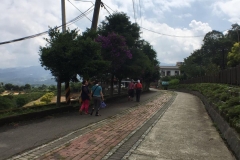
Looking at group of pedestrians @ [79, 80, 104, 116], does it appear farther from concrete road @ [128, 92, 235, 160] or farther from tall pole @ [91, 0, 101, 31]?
tall pole @ [91, 0, 101, 31]

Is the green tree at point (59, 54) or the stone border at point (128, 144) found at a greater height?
the green tree at point (59, 54)

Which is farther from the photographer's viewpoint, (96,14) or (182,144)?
(96,14)

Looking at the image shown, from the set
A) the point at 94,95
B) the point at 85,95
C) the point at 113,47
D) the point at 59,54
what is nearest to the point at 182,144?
the point at 94,95

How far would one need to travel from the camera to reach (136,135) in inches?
312

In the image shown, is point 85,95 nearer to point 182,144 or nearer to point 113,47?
point 182,144

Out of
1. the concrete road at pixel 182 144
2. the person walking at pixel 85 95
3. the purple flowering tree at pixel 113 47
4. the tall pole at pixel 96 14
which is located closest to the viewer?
the concrete road at pixel 182 144

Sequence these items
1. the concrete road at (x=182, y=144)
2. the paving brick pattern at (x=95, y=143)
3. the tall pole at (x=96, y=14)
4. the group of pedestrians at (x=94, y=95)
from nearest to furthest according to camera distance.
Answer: the paving brick pattern at (x=95, y=143) → the concrete road at (x=182, y=144) → the group of pedestrians at (x=94, y=95) → the tall pole at (x=96, y=14)

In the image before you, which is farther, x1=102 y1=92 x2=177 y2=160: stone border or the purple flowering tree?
the purple flowering tree

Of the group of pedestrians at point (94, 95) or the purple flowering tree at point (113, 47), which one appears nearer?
the group of pedestrians at point (94, 95)

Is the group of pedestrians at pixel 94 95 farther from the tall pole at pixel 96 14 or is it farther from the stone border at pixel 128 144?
the tall pole at pixel 96 14

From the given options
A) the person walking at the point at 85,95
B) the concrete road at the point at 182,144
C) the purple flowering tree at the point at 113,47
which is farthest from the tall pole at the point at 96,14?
the concrete road at the point at 182,144

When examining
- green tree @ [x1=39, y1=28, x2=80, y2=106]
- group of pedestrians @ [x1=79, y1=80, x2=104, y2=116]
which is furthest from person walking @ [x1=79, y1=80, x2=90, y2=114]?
green tree @ [x1=39, y1=28, x2=80, y2=106]

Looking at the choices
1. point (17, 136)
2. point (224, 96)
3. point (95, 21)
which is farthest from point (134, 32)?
point (17, 136)

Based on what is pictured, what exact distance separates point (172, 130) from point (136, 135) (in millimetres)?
1535
